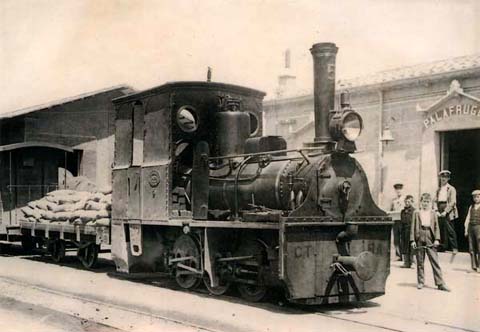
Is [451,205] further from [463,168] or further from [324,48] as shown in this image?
[324,48]

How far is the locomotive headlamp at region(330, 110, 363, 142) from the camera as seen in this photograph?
8062mm

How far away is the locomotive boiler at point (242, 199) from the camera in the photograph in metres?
7.92

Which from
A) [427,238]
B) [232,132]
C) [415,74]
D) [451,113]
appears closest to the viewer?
[232,132]

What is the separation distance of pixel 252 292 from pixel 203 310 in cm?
101

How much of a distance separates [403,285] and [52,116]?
37.4 feet

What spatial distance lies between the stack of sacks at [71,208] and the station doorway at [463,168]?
915 centimetres

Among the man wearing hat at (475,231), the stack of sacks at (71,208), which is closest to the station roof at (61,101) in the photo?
the stack of sacks at (71,208)

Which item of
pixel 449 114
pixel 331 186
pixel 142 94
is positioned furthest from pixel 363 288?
pixel 449 114

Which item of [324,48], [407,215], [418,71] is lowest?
[407,215]

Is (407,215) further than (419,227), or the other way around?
(407,215)

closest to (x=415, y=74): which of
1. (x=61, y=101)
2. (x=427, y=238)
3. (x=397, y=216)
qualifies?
(x=397, y=216)

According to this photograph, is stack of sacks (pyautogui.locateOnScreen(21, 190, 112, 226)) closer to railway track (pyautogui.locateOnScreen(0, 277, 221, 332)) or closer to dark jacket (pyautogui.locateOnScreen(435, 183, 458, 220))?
railway track (pyautogui.locateOnScreen(0, 277, 221, 332))

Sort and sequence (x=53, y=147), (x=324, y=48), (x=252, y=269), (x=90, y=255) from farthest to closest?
(x=53, y=147)
(x=90, y=255)
(x=252, y=269)
(x=324, y=48)

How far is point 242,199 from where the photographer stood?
895cm
